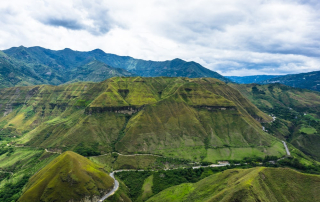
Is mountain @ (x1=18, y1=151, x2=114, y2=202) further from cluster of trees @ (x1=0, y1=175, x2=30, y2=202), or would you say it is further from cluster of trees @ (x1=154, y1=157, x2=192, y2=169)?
cluster of trees @ (x1=154, y1=157, x2=192, y2=169)

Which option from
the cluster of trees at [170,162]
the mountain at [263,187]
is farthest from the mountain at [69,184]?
the cluster of trees at [170,162]

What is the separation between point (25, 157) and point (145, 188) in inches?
5666

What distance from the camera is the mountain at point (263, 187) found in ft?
290

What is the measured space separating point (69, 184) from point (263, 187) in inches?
4547

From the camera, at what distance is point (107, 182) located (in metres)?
132

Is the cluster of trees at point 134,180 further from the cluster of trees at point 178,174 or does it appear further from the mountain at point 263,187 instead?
the mountain at point 263,187

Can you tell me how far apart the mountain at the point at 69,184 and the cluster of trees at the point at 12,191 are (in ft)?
106

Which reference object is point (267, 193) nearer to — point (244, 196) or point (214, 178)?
point (244, 196)

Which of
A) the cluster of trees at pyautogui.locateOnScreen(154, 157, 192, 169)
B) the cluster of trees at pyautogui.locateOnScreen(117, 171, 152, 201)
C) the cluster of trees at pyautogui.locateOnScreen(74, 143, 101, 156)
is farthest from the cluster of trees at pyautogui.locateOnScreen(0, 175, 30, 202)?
the cluster of trees at pyautogui.locateOnScreen(154, 157, 192, 169)

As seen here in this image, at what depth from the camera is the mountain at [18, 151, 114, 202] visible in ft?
358

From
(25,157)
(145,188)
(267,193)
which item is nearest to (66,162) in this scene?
(145,188)

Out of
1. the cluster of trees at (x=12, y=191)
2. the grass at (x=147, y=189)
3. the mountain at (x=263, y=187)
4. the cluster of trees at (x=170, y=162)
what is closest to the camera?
the mountain at (x=263, y=187)

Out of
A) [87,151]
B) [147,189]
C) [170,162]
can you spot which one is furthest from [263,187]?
[87,151]

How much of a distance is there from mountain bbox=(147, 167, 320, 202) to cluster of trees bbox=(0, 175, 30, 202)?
418 ft
